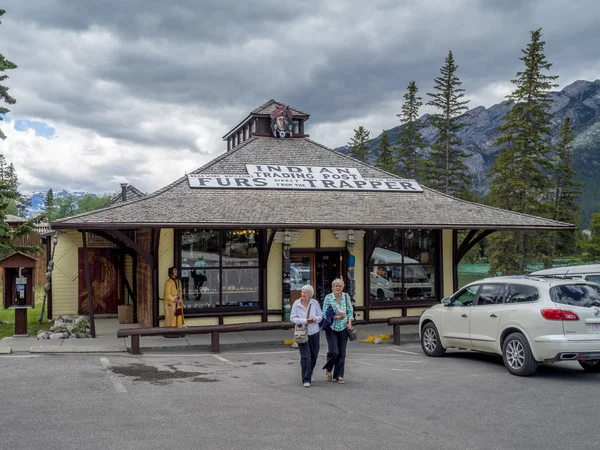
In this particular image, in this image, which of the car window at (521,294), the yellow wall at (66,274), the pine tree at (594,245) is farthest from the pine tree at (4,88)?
the pine tree at (594,245)

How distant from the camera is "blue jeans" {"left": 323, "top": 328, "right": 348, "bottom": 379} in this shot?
31.8 ft

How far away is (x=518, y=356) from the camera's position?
10.3 meters

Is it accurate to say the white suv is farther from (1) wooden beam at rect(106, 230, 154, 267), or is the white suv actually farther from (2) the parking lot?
(1) wooden beam at rect(106, 230, 154, 267)

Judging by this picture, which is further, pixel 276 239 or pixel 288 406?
pixel 276 239

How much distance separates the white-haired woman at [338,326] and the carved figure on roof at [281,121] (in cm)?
1253

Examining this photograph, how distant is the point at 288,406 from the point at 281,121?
48.3 ft

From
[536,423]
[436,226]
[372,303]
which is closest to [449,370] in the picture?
[536,423]

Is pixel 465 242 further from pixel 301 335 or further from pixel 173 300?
pixel 301 335

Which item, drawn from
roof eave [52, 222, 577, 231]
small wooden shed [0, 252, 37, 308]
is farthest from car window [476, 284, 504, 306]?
small wooden shed [0, 252, 37, 308]

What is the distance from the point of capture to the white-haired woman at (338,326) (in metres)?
9.63

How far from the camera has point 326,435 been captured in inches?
263

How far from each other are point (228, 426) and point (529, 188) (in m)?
35.9

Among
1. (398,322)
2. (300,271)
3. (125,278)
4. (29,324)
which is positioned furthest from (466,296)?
(29,324)

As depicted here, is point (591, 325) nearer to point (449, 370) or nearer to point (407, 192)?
point (449, 370)
